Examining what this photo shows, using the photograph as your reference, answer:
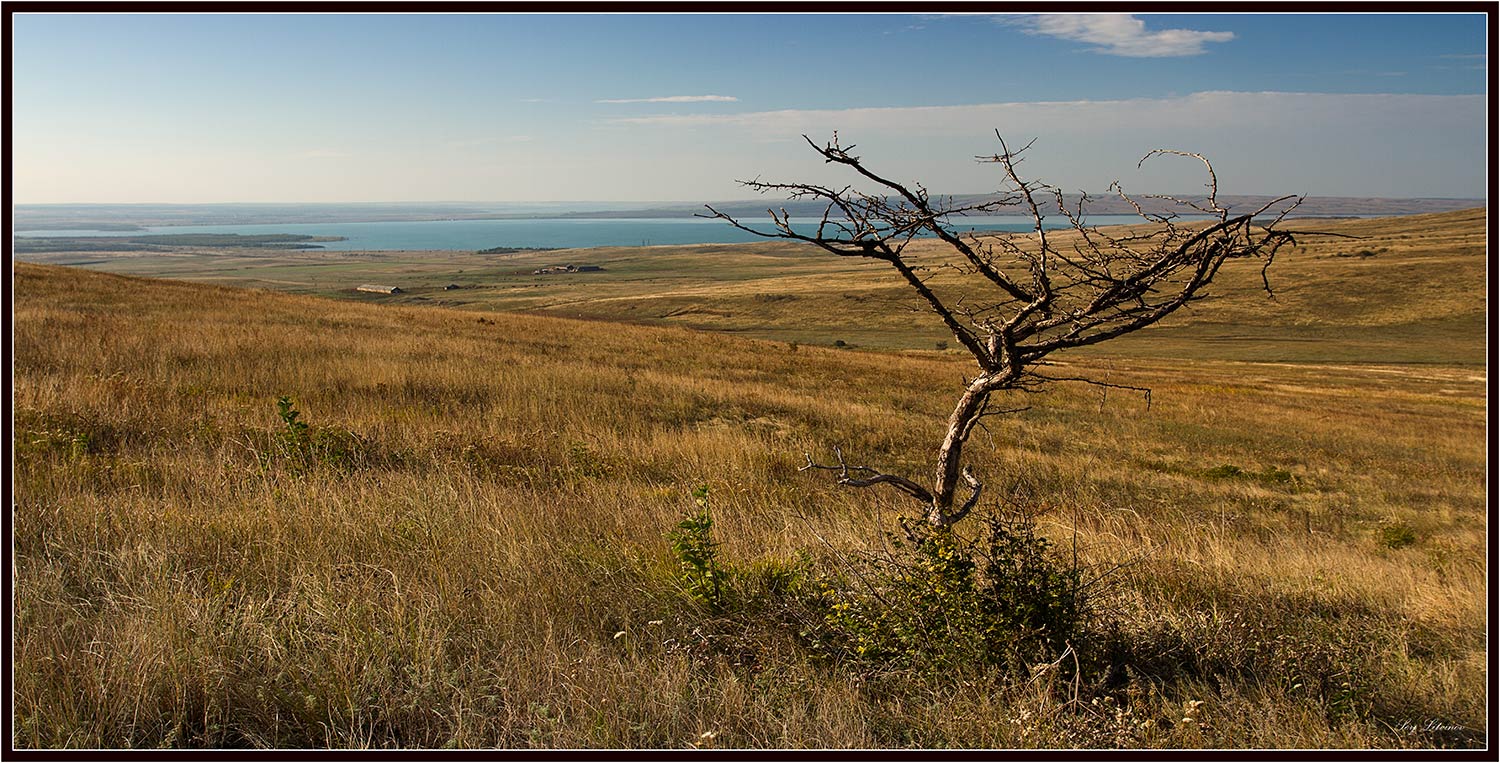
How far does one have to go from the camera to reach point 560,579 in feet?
12.1

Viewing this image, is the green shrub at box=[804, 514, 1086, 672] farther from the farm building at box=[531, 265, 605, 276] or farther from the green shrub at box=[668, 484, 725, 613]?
the farm building at box=[531, 265, 605, 276]

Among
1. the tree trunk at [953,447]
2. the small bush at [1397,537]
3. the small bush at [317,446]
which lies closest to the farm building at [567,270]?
the small bush at [317,446]

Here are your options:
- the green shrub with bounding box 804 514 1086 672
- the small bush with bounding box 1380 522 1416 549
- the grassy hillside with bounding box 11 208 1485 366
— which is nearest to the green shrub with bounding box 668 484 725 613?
the green shrub with bounding box 804 514 1086 672

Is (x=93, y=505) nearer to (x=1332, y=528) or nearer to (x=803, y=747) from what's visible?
(x=803, y=747)

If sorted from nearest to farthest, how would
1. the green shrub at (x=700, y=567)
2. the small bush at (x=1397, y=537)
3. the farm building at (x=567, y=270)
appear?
the green shrub at (x=700, y=567) → the small bush at (x=1397, y=537) → the farm building at (x=567, y=270)

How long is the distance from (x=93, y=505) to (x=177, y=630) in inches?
77.8

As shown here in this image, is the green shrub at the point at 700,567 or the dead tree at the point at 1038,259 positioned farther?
the green shrub at the point at 700,567

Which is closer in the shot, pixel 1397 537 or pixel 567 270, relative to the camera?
pixel 1397 537

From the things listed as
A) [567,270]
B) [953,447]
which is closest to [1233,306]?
[953,447]

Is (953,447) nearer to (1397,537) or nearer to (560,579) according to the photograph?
(560,579)

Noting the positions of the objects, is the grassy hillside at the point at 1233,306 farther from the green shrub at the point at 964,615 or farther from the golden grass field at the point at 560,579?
the green shrub at the point at 964,615

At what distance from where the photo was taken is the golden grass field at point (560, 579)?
106 inches

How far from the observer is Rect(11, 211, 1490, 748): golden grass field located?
8.83ft

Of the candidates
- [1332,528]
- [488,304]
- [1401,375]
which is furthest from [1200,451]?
[488,304]
